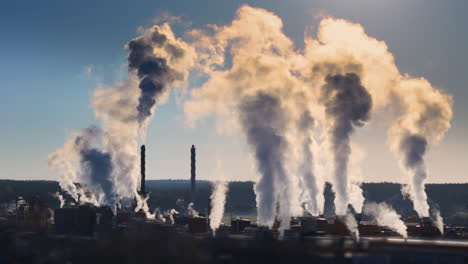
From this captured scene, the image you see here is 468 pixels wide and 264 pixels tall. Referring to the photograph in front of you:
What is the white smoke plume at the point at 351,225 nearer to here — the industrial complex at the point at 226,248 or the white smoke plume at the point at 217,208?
the industrial complex at the point at 226,248

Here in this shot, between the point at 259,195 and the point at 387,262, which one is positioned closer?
the point at 387,262

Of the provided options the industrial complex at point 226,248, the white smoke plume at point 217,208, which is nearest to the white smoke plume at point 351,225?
the industrial complex at point 226,248

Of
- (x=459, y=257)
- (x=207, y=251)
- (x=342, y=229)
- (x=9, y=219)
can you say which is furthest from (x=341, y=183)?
(x=9, y=219)

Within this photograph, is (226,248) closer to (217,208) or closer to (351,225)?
(351,225)

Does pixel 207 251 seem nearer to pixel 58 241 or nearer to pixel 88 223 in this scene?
A: pixel 58 241

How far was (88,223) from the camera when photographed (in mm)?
91062

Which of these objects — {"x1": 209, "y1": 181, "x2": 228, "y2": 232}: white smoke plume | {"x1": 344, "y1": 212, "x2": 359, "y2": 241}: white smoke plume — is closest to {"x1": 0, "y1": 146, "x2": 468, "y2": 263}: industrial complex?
{"x1": 344, "y1": 212, "x2": 359, "y2": 241}: white smoke plume

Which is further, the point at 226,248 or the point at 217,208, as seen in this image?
the point at 217,208

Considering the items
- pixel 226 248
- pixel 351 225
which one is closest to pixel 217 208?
pixel 351 225

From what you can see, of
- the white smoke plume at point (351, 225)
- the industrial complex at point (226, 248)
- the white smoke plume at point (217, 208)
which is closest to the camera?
the industrial complex at point (226, 248)

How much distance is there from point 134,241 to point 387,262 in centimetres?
2493

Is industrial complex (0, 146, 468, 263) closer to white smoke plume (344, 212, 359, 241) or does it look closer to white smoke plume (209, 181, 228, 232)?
white smoke plume (344, 212, 359, 241)

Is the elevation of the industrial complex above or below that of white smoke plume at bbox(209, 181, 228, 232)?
below

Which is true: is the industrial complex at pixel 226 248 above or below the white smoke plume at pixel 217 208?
below
